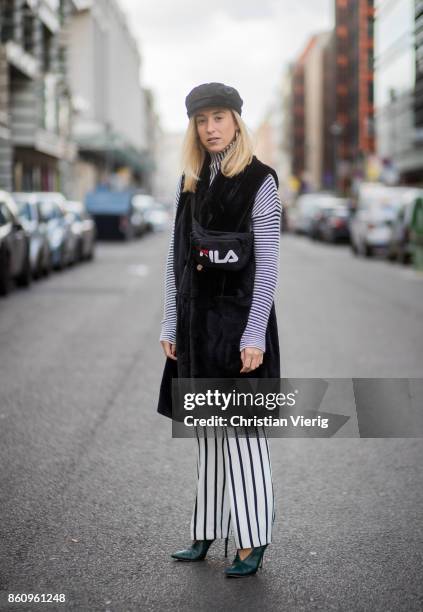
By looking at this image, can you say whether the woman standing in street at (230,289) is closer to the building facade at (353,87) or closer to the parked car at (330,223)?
the parked car at (330,223)

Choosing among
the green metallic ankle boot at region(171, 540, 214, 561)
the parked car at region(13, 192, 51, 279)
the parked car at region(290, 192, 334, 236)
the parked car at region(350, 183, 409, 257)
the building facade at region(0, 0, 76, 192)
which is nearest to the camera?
the green metallic ankle boot at region(171, 540, 214, 561)

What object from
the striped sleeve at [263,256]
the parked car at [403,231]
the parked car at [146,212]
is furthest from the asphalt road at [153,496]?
the parked car at [146,212]

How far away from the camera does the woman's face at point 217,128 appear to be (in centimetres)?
363

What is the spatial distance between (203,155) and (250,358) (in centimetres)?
77

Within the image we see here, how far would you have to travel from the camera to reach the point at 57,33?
1928 inches

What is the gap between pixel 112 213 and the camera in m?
42.4

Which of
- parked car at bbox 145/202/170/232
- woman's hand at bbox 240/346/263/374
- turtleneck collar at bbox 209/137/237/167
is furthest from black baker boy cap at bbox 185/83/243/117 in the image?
parked car at bbox 145/202/170/232

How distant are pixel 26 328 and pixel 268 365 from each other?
347 inches

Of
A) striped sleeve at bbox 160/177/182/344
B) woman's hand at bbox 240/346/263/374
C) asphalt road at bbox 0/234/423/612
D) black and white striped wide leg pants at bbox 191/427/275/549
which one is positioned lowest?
asphalt road at bbox 0/234/423/612

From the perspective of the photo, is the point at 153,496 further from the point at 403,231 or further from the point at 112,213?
the point at 112,213

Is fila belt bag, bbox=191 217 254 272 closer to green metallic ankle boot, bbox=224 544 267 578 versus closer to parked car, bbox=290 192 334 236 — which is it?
green metallic ankle boot, bbox=224 544 267 578

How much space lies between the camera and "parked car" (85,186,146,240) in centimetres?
4244

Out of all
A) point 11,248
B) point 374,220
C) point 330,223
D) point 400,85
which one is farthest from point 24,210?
point 400,85

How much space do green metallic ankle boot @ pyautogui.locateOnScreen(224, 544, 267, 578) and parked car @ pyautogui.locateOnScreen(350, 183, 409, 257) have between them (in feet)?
79.4
